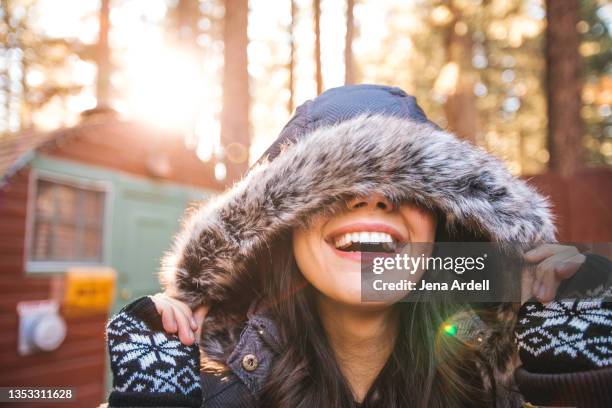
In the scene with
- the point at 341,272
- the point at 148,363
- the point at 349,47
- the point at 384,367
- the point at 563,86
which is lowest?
the point at 384,367

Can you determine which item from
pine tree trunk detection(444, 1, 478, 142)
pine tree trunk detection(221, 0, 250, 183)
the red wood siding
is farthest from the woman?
pine tree trunk detection(444, 1, 478, 142)

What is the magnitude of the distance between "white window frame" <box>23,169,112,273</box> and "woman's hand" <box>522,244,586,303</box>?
5070 mm

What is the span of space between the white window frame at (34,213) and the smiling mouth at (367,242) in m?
4.59

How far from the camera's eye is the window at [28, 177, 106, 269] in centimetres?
521

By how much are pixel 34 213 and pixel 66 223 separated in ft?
1.48

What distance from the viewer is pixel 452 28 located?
10.8 metres

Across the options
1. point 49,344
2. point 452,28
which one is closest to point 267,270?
point 49,344

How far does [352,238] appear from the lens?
5.35ft

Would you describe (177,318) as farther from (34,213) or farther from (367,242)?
(34,213)

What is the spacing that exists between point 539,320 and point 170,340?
120 cm

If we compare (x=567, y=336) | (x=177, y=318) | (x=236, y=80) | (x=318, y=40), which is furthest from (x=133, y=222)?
(x=318, y=40)

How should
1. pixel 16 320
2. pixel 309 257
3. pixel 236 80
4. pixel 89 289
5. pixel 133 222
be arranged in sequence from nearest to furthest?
pixel 309 257 → pixel 16 320 → pixel 89 289 → pixel 133 222 → pixel 236 80

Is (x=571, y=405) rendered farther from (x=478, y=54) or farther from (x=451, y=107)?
(x=478, y=54)

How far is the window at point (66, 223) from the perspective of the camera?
521 cm
